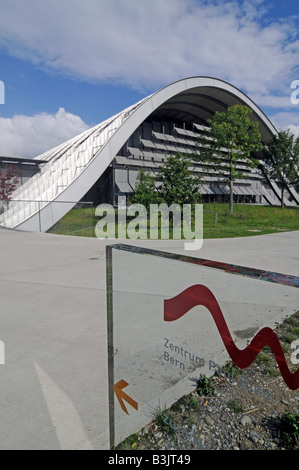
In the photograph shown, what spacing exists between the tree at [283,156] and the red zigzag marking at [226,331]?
138 feet

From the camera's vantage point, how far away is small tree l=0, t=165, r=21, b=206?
28.8m

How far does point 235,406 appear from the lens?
2676 millimetres

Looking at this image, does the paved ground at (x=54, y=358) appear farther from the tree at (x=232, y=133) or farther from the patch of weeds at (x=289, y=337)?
the tree at (x=232, y=133)

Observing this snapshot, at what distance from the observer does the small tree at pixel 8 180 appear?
94.6 ft

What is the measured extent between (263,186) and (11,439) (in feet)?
192

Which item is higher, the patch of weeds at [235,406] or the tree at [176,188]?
the tree at [176,188]

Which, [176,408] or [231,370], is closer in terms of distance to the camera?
[176,408]

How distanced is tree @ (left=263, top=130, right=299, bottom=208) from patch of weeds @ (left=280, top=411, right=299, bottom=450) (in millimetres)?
42298

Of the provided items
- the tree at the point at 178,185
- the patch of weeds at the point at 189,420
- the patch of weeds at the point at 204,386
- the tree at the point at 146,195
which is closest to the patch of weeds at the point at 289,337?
the patch of weeds at the point at 204,386

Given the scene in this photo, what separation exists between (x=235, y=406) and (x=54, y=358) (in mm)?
2128

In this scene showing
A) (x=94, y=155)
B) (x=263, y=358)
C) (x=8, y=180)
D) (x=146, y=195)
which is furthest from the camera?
(x=8, y=180)

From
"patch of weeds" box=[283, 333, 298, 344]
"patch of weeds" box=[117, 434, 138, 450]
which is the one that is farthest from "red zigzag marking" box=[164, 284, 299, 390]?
"patch of weeds" box=[117, 434, 138, 450]

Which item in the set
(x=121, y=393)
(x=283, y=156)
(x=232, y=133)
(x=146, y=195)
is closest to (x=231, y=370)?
(x=121, y=393)

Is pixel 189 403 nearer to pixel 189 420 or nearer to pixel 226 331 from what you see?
pixel 189 420
